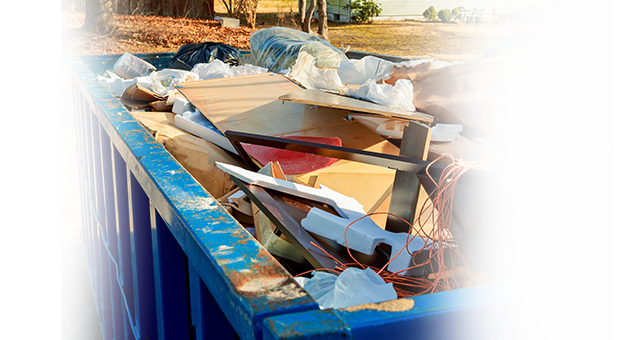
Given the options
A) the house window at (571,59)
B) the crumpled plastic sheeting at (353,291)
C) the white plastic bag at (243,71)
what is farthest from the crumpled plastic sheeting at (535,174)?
the house window at (571,59)

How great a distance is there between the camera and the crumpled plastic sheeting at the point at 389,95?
3.12 m

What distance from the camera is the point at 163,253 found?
124 cm

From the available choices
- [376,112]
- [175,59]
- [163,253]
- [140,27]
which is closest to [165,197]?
[163,253]

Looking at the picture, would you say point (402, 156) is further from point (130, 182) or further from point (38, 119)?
point (38, 119)

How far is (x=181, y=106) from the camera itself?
3299mm

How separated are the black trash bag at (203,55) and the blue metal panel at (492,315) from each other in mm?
4694

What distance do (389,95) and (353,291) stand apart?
2153 millimetres

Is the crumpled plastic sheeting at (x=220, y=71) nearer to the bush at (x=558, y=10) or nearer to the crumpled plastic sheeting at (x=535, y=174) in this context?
the crumpled plastic sheeting at (x=535, y=174)

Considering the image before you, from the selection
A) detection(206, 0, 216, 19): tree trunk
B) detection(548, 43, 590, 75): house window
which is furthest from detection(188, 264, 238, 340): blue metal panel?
detection(206, 0, 216, 19): tree trunk

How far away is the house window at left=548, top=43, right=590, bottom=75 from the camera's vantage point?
5.96 meters

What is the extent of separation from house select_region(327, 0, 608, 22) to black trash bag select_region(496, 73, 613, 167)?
20.7 metres

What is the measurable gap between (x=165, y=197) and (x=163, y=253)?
176 mm

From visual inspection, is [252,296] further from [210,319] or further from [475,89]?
[475,89]

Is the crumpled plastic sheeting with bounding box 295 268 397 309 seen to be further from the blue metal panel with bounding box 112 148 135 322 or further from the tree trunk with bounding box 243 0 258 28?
the tree trunk with bounding box 243 0 258 28
